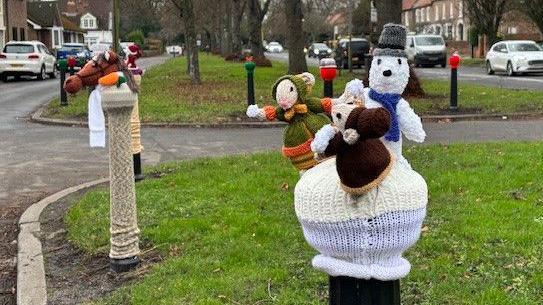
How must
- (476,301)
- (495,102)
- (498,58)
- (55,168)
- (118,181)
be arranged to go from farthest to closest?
(498,58)
(495,102)
(55,168)
(118,181)
(476,301)

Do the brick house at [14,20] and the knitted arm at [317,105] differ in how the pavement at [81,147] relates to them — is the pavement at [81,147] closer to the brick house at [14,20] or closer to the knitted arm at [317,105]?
the knitted arm at [317,105]

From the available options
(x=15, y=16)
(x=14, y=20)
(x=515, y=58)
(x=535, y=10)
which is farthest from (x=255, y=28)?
(x=15, y=16)

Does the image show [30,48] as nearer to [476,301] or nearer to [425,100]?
[425,100]

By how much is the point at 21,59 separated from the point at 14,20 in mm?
19383

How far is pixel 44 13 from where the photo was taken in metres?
69.8

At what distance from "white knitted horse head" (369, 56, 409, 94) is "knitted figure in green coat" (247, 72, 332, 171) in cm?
224

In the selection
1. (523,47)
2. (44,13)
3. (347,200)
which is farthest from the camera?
(44,13)

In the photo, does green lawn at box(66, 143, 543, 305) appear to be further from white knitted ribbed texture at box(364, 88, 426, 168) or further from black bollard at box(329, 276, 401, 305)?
black bollard at box(329, 276, 401, 305)

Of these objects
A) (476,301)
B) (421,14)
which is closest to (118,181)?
(476,301)

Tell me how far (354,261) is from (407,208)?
261 millimetres

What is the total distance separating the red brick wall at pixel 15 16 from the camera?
4747 cm

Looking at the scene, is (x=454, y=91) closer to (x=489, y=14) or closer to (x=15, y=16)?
(x=489, y=14)

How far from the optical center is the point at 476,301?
13.2ft

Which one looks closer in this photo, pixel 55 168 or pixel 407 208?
pixel 407 208
